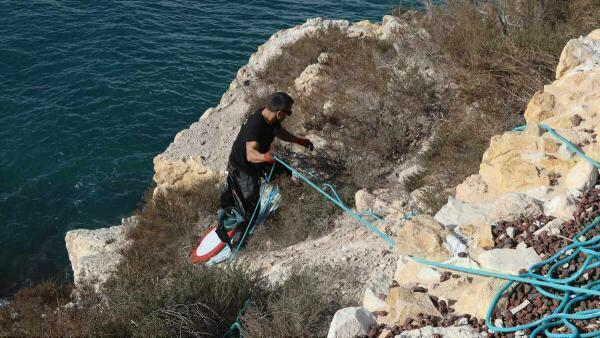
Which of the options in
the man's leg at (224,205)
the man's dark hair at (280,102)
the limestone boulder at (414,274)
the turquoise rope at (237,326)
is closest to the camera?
the limestone boulder at (414,274)

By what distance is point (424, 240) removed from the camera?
405cm

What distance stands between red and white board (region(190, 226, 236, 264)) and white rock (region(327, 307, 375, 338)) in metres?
4.01

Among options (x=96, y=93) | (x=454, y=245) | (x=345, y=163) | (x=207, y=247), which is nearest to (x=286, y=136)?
(x=345, y=163)

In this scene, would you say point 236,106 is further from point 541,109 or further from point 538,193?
point 538,193

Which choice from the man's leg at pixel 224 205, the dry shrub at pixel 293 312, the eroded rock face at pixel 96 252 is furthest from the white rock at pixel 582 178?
the eroded rock face at pixel 96 252

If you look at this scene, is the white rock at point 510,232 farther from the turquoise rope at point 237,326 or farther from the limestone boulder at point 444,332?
the turquoise rope at point 237,326

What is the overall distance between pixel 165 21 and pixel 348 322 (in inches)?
719

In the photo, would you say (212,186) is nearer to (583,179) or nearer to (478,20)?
(478,20)

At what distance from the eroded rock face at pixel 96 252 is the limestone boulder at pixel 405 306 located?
16.9 ft

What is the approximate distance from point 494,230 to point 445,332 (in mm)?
958

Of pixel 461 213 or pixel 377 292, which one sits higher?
pixel 461 213

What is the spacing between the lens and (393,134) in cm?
823

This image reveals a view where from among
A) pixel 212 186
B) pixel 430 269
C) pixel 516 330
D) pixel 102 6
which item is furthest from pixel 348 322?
pixel 102 6

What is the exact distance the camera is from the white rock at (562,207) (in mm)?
3789
